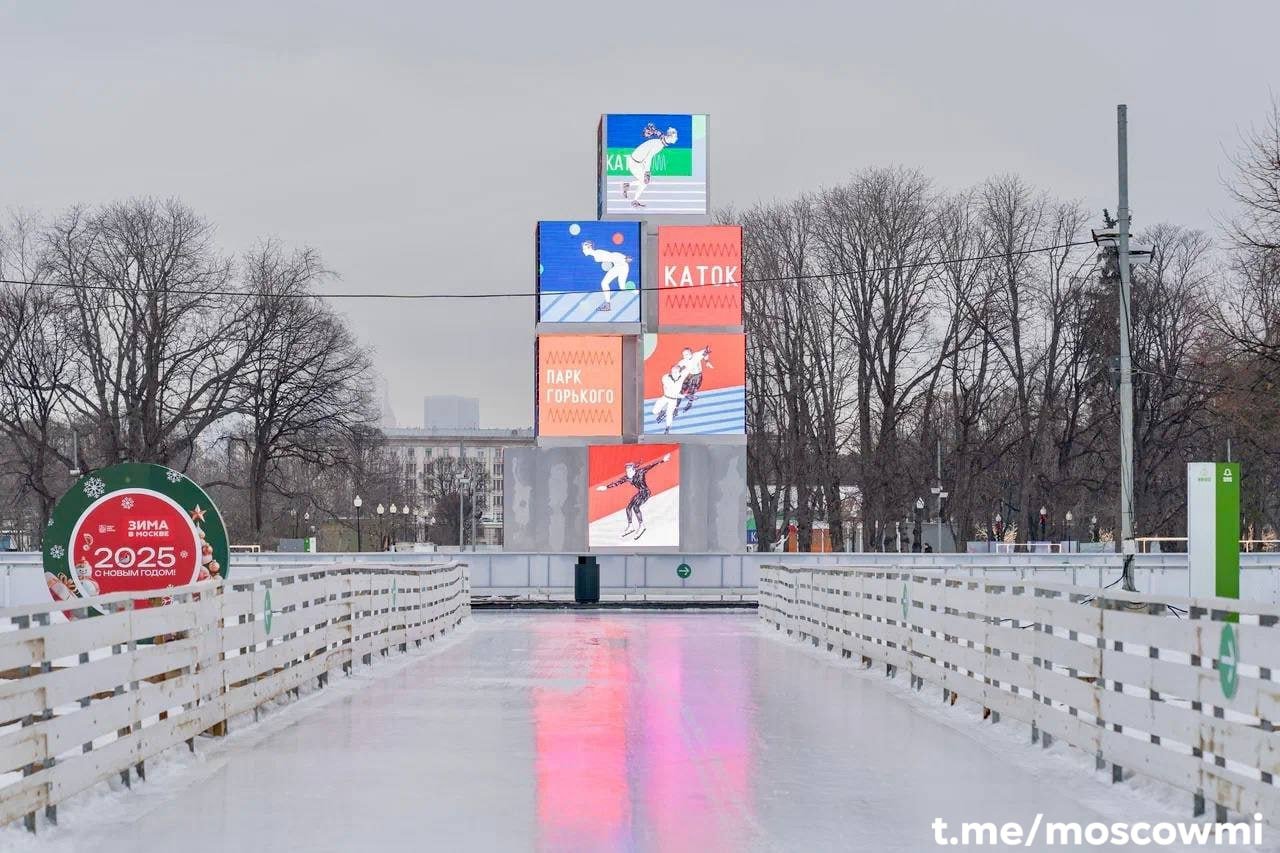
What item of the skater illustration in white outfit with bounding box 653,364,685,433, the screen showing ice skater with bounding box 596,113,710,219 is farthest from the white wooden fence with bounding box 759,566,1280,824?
the screen showing ice skater with bounding box 596,113,710,219

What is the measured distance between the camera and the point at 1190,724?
10.9m

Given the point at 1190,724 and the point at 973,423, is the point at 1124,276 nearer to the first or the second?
the point at 1190,724

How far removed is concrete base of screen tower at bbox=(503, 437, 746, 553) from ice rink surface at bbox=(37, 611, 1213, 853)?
130 ft

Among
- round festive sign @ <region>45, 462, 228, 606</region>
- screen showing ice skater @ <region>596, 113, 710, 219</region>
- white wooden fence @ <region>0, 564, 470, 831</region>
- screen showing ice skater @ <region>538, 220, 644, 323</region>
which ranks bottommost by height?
white wooden fence @ <region>0, 564, 470, 831</region>

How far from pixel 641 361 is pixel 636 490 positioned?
420cm

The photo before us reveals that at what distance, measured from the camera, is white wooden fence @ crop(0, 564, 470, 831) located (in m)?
10.4

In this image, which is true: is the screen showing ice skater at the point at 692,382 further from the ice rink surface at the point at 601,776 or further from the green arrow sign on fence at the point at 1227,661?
the green arrow sign on fence at the point at 1227,661

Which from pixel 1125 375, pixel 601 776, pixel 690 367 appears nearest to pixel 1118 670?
pixel 601 776

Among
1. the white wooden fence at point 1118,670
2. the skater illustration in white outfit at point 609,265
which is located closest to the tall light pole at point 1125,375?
the white wooden fence at point 1118,670

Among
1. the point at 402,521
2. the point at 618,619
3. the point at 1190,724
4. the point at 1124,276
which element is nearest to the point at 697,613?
the point at 618,619

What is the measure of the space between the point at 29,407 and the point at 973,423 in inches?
1579

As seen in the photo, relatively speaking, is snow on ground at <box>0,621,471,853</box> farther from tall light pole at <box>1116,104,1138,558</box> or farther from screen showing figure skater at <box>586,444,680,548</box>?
screen showing figure skater at <box>586,444,680,548</box>

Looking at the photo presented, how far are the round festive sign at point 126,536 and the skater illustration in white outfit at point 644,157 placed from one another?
149 feet

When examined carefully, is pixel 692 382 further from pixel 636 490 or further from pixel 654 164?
pixel 654 164
